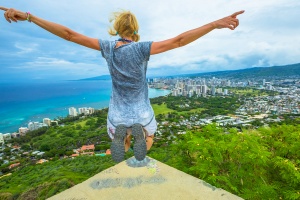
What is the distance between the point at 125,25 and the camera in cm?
153

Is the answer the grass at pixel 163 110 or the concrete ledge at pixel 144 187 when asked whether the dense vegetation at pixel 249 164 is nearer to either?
the concrete ledge at pixel 144 187

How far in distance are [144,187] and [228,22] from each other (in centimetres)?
213

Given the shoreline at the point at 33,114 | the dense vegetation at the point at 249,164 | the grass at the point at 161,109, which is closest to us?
the dense vegetation at the point at 249,164

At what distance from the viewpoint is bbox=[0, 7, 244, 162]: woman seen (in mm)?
1376

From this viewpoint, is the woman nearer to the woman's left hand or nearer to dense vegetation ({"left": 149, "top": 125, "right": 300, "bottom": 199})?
the woman's left hand

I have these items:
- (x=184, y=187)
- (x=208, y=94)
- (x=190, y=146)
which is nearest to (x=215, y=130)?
(x=190, y=146)

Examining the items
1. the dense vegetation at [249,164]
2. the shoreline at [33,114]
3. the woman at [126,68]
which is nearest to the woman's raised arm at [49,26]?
the woman at [126,68]

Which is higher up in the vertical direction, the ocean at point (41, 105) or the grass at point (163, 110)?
the grass at point (163, 110)

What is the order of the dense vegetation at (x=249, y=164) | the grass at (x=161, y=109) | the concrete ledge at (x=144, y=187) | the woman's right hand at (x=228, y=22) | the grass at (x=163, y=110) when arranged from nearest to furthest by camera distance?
the woman's right hand at (x=228, y=22)
the concrete ledge at (x=144, y=187)
the dense vegetation at (x=249, y=164)
the grass at (x=163, y=110)
the grass at (x=161, y=109)

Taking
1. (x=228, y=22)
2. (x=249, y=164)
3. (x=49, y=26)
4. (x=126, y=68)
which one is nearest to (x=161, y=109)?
(x=249, y=164)

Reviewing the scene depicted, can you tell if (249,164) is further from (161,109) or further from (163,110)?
(161,109)

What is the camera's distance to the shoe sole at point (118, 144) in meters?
1.59

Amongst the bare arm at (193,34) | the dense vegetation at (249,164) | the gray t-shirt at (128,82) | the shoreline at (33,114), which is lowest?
the shoreline at (33,114)

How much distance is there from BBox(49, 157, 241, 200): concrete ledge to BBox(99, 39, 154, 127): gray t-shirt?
972mm
